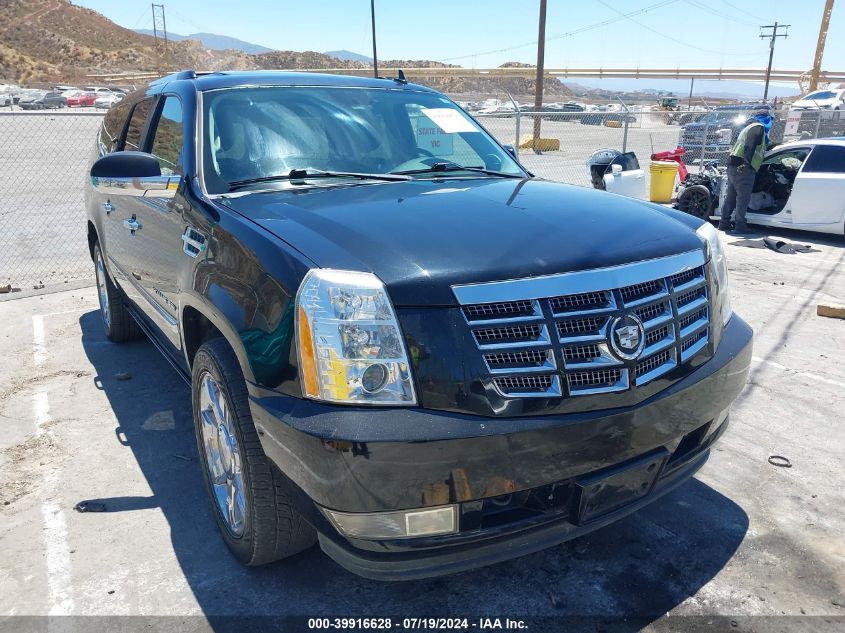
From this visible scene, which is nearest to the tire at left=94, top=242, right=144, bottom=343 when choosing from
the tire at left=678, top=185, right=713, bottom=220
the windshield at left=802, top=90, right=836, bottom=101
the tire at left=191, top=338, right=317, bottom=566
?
the tire at left=191, top=338, right=317, bottom=566

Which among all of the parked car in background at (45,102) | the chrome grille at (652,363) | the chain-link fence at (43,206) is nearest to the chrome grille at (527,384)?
the chrome grille at (652,363)

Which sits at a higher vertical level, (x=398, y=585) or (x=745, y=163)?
(x=745, y=163)

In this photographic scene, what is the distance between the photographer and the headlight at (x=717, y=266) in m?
2.77

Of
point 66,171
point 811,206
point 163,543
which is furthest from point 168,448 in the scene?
point 66,171

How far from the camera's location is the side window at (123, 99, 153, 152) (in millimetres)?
4223

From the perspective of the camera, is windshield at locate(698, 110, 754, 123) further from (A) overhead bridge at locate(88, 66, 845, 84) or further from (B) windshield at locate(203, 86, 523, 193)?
(A) overhead bridge at locate(88, 66, 845, 84)

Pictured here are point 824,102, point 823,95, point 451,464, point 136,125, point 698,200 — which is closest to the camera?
point 451,464

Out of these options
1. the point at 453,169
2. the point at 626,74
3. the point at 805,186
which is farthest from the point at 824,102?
the point at 626,74

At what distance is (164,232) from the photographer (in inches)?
133

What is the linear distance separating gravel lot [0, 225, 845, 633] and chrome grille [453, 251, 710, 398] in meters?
0.94

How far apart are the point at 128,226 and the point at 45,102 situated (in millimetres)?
45794

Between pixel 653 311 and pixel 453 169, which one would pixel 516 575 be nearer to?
pixel 653 311

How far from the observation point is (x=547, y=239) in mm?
2379

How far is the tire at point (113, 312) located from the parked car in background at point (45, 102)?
131 feet
